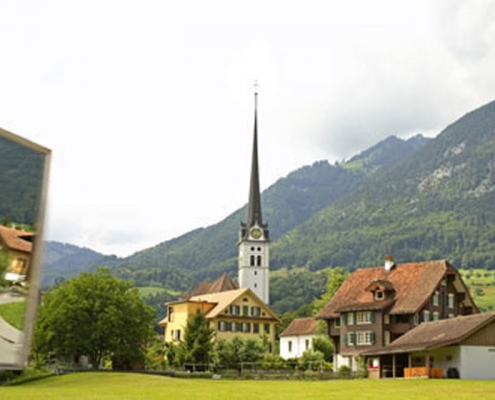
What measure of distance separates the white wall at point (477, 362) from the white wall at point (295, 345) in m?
50.4

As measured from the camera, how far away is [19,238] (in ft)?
14.8

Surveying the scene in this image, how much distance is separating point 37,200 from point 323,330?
88.2 m

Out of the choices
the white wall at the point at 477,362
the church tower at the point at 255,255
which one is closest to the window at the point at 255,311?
the white wall at the point at 477,362

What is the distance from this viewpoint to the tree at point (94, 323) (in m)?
69.3

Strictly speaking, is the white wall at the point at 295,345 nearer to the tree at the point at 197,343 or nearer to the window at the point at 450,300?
the window at the point at 450,300

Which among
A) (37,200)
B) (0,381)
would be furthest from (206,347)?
(37,200)

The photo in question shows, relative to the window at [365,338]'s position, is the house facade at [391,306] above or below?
above

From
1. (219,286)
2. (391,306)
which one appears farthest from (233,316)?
(219,286)

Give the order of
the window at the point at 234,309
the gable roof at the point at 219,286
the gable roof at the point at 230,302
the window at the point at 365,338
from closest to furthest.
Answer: the window at the point at 365,338 → the gable roof at the point at 230,302 → the window at the point at 234,309 → the gable roof at the point at 219,286

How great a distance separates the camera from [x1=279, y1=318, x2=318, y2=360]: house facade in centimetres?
10650

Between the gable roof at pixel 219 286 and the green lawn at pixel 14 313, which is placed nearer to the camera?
the green lawn at pixel 14 313

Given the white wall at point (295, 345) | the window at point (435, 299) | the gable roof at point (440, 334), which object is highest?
the window at point (435, 299)

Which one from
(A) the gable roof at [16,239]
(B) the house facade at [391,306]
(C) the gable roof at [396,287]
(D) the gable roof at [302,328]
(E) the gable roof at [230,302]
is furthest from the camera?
(D) the gable roof at [302,328]

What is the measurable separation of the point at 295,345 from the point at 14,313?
108m
